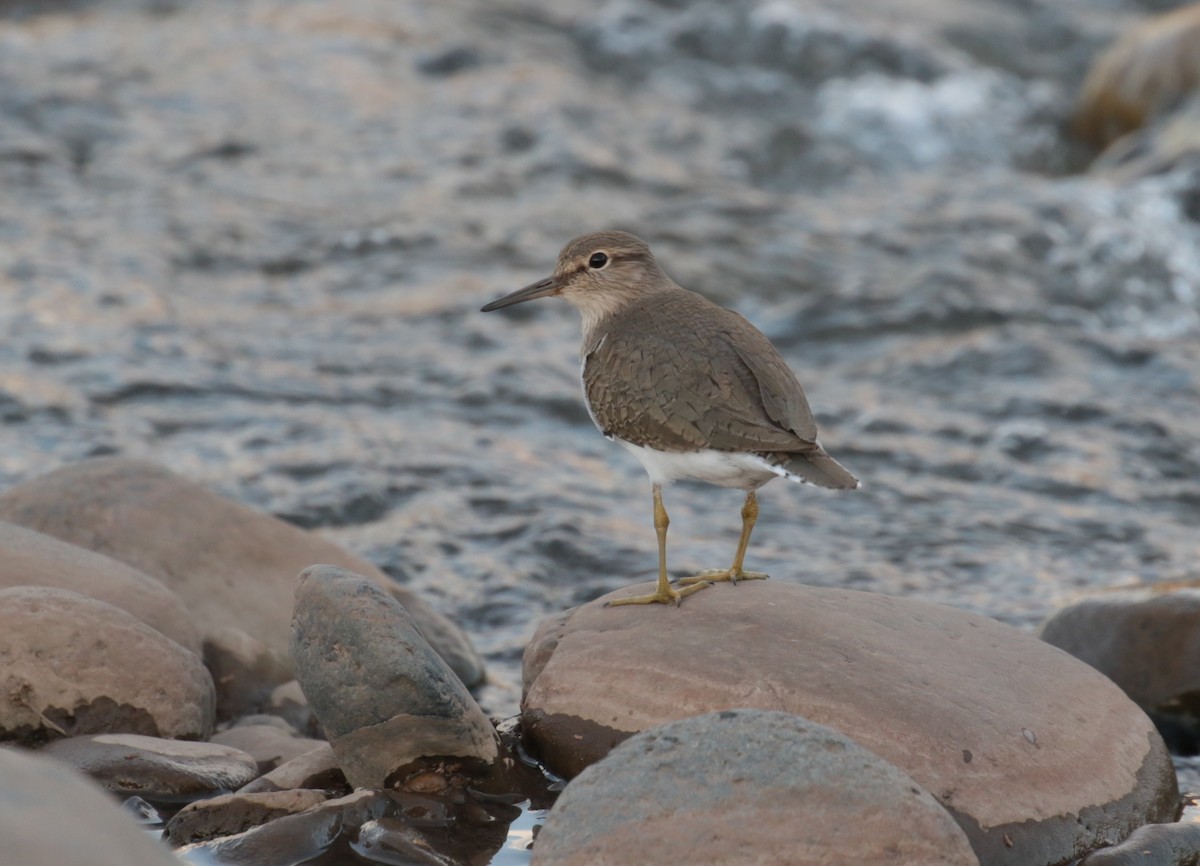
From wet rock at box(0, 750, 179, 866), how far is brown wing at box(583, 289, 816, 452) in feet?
7.84

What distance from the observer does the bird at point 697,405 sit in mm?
4688

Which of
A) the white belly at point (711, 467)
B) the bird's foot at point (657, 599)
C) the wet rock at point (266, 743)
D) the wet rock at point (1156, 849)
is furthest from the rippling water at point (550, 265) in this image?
the wet rock at point (1156, 849)

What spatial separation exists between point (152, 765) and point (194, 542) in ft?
5.18

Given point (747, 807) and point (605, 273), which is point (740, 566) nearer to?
point (605, 273)

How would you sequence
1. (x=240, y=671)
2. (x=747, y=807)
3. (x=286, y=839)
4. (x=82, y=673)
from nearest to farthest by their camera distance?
(x=747, y=807) < (x=286, y=839) < (x=82, y=673) < (x=240, y=671)

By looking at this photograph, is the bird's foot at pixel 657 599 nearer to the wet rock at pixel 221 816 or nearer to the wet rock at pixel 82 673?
the wet rock at pixel 221 816

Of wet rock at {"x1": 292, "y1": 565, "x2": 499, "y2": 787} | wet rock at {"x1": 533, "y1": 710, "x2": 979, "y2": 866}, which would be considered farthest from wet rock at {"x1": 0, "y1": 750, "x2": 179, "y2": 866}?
wet rock at {"x1": 292, "y1": 565, "x2": 499, "y2": 787}

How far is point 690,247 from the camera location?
444 inches

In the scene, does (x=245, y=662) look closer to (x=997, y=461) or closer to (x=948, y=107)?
(x=997, y=461)

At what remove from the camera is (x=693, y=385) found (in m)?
4.91

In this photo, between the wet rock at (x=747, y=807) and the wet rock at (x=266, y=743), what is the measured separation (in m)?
1.48

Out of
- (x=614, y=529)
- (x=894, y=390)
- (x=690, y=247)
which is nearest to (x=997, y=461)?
(x=894, y=390)

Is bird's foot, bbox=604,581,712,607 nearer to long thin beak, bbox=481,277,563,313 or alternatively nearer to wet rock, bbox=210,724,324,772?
wet rock, bbox=210,724,324,772

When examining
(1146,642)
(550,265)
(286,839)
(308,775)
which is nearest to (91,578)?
(308,775)
